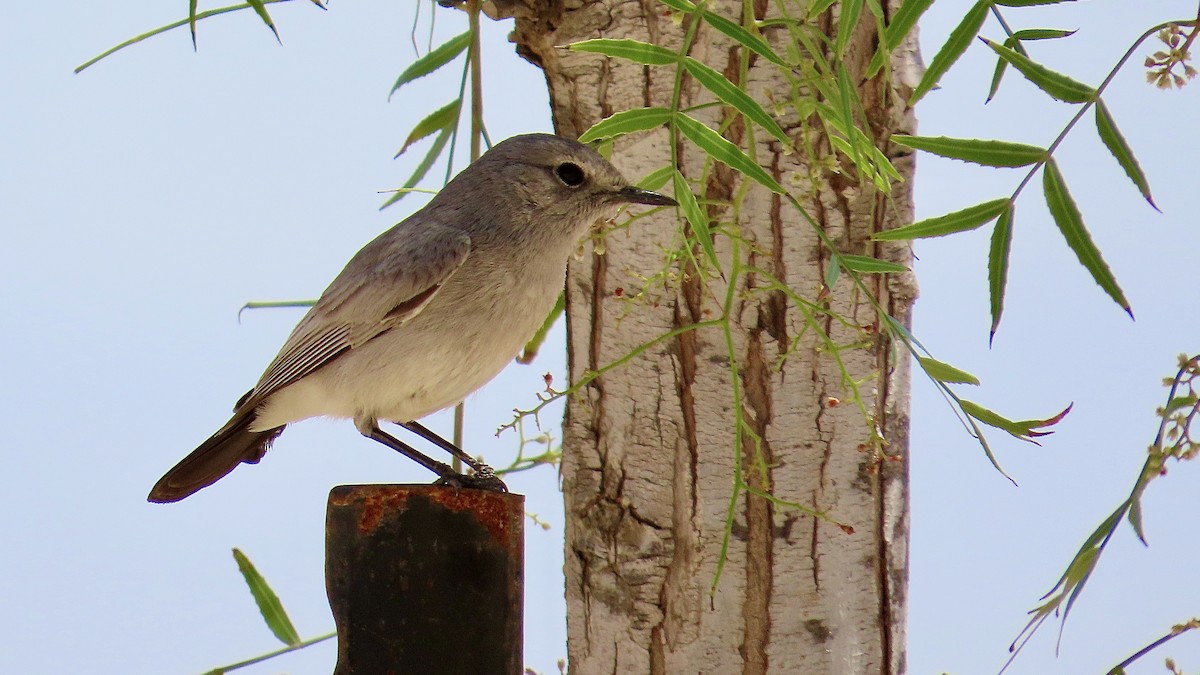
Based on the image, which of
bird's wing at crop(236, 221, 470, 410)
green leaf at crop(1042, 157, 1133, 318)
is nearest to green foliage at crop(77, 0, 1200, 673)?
green leaf at crop(1042, 157, 1133, 318)

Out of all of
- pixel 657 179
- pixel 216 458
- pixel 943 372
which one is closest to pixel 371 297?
pixel 216 458

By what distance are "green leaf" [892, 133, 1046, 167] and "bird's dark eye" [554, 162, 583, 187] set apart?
76cm

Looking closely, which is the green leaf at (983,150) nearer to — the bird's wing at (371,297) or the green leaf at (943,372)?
the green leaf at (943,372)

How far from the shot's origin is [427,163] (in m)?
2.83

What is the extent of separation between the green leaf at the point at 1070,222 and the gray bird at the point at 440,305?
0.65m

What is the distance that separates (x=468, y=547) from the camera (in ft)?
5.94

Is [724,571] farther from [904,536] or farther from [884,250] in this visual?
[884,250]

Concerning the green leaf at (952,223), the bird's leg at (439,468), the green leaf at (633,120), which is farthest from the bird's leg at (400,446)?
the green leaf at (952,223)

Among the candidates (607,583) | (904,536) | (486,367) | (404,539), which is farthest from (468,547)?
(904,536)

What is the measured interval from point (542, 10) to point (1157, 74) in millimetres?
1187

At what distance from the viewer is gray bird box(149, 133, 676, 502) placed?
7.38 feet

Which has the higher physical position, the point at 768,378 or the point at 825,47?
the point at 825,47

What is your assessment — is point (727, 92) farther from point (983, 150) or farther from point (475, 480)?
point (475, 480)

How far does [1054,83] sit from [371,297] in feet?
4.15
